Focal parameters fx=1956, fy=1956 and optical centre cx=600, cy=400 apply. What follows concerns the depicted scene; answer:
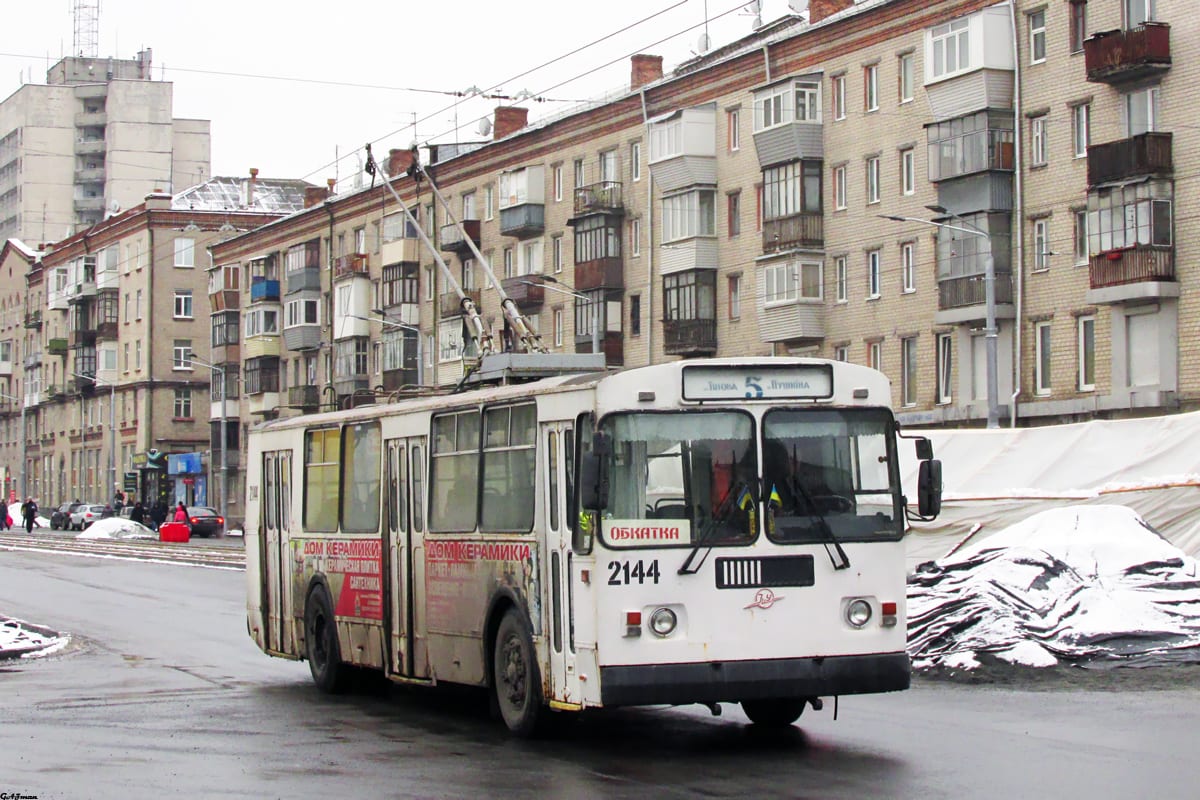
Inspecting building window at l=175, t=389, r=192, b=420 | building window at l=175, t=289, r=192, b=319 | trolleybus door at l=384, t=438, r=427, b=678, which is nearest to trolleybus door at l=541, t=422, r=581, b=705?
trolleybus door at l=384, t=438, r=427, b=678

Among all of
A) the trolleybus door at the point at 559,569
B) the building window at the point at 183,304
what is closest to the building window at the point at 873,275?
the trolleybus door at the point at 559,569

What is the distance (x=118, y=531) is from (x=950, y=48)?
4161cm

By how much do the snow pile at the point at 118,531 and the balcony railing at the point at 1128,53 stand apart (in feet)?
144

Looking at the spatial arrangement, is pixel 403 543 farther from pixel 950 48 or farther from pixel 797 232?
pixel 797 232

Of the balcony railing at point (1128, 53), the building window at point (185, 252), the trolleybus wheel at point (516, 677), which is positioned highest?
the building window at point (185, 252)

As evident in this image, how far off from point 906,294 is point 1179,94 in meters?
9.88

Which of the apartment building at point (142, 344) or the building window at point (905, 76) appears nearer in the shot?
the building window at point (905, 76)

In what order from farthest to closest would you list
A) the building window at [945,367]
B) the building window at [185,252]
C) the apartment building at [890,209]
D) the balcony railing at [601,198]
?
1. the building window at [185,252]
2. the balcony railing at [601,198]
3. the building window at [945,367]
4. the apartment building at [890,209]

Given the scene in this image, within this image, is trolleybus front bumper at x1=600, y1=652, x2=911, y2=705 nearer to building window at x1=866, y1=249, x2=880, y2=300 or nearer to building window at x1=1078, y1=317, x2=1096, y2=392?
building window at x1=1078, y1=317, x2=1096, y2=392

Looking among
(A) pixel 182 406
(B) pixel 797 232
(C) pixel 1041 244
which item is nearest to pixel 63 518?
(A) pixel 182 406

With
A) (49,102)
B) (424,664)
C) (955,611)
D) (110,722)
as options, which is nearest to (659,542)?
(424,664)

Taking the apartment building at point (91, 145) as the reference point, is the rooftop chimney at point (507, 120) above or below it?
below

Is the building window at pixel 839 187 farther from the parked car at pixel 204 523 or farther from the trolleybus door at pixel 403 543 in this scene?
the trolleybus door at pixel 403 543

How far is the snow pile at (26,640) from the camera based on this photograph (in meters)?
21.2
